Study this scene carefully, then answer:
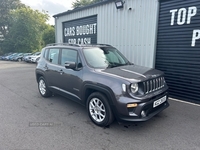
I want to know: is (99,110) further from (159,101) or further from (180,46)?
(180,46)

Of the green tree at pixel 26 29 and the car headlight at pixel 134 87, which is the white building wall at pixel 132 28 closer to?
the car headlight at pixel 134 87

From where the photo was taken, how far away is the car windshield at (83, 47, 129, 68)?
3.76m

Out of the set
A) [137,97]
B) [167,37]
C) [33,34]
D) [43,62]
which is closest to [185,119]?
[137,97]

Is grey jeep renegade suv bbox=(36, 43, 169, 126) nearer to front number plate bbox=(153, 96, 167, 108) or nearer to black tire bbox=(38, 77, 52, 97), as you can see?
front number plate bbox=(153, 96, 167, 108)

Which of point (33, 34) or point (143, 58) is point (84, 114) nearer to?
point (143, 58)

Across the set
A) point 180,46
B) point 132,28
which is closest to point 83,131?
point 180,46

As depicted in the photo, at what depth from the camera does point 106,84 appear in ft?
10.4

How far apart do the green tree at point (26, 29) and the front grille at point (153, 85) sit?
30.6 m

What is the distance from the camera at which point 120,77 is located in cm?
309

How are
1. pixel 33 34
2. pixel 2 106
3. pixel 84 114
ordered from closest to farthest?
1. pixel 84 114
2. pixel 2 106
3. pixel 33 34

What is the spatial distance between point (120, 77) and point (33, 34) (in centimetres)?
3100

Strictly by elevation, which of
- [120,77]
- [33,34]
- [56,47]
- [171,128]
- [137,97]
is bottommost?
[171,128]

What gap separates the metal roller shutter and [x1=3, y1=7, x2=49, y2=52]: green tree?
29.2 metres

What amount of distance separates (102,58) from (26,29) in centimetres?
2973
